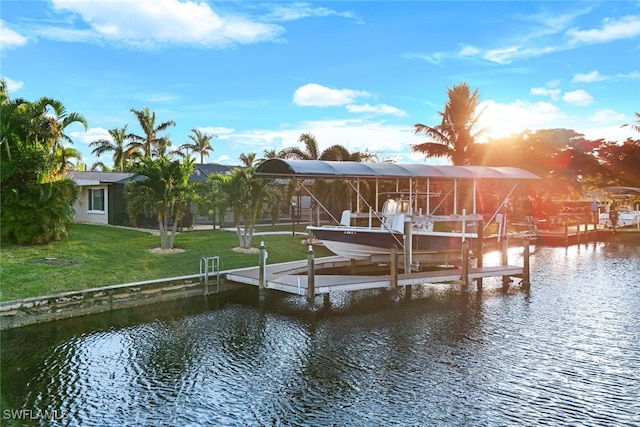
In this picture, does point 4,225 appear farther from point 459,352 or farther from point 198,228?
point 459,352

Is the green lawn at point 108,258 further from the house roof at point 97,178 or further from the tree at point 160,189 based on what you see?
the house roof at point 97,178

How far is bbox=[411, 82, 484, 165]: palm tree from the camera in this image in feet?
130

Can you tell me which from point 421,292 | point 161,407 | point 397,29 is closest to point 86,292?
point 161,407

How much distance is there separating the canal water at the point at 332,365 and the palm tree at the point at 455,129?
25373 mm

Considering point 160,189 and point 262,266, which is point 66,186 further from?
point 262,266

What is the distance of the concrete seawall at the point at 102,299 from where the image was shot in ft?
40.7

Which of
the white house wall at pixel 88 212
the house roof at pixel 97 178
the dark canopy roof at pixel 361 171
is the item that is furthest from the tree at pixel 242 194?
the white house wall at pixel 88 212

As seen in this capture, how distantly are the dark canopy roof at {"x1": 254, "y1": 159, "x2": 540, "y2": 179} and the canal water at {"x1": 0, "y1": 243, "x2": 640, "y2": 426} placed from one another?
13.6ft

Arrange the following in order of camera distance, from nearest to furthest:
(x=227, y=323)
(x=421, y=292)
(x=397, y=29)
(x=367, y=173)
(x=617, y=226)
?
(x=227, y=323) < (x=367, y=173) < (x=421, y=292) < (x=397, y=29) < (x=617, y=226)

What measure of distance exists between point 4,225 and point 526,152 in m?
44.1

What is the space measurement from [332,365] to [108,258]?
1042 centimetres

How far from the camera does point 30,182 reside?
18.5m

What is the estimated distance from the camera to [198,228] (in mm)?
28172

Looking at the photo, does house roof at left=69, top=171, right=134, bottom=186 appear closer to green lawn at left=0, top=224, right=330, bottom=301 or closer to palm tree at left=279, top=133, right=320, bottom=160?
green lawn at left=0, top=224, right=330, bottom=301
